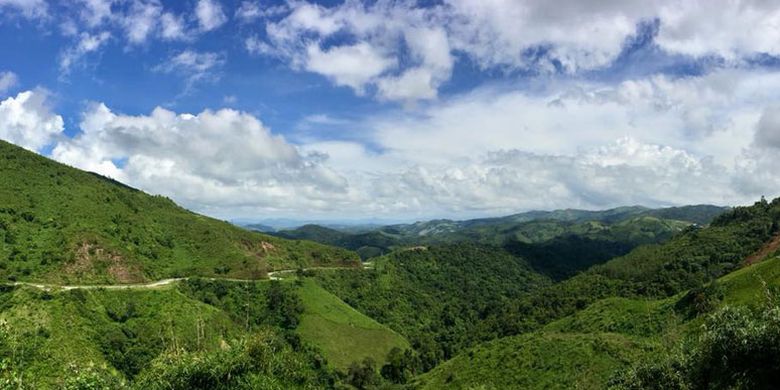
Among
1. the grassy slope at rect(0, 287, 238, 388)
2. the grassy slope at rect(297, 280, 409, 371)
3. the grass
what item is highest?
the grassy slope at rect(0, 287, 238, 388)

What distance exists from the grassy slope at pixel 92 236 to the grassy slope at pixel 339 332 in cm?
2426

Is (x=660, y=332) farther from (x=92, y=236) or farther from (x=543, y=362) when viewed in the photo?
(x=92, y=236)

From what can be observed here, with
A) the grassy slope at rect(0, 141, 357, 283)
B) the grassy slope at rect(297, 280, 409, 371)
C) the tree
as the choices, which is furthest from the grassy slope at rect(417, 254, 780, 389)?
the grassy slope at rect(0, 141, 357, 283)

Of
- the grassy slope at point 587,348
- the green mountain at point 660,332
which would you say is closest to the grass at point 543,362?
the grassy slope at point 587,348

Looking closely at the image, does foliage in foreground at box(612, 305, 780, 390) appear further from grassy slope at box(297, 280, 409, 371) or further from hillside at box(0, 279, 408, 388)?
grassy slope at box(297, 280, 409, 371)

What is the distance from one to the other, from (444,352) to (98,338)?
361 ft

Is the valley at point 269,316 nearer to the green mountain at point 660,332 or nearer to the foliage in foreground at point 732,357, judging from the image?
the foliage in foreground at point 732,357

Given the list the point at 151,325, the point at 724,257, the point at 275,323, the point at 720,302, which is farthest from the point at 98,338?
the point at 724,257

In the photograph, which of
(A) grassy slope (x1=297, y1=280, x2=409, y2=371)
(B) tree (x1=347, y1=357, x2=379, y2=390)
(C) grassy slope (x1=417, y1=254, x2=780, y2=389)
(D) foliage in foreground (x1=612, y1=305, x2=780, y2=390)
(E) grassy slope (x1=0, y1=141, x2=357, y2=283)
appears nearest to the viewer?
(D) foliage in foreground (x1=612, y1=305, x2=780, y2=390)

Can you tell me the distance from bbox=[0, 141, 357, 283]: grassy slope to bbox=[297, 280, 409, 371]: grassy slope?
955 inches

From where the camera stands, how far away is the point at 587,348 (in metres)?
86.9

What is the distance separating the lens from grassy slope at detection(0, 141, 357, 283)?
418 ft

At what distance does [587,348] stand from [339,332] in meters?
86.9

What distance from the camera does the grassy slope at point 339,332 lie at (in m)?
147
